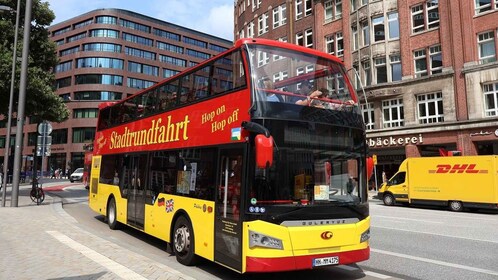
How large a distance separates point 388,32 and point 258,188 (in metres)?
30.0

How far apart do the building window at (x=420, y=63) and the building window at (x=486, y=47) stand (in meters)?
3.73

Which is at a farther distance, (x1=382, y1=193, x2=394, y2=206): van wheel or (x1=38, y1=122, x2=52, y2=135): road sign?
(x1=382, y1=193, x2=394, y2=206): van wheel

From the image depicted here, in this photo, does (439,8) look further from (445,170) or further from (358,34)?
(445,170)

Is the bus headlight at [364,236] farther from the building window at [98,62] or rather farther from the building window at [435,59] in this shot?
the building window at [98,62]

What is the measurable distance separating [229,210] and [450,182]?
16787 millimetres

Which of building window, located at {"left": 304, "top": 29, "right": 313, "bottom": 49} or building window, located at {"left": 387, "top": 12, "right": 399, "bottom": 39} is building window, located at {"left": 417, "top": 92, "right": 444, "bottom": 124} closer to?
building window, located at {"left": 387, "top": 12, "right": 399, "bottom": 39}

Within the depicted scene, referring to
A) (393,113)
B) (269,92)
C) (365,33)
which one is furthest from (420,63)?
(269,92)

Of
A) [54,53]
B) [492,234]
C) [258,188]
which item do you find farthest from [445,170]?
[54,53]

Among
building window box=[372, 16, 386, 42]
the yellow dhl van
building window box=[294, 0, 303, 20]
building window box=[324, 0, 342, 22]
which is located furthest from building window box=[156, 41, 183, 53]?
the yellow dhl van

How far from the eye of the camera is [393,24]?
3216 cm

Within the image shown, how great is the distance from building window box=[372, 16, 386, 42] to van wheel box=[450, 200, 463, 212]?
16811 millimetres

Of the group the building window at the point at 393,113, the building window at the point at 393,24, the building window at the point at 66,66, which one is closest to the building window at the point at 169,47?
the building window at the point at 66,66

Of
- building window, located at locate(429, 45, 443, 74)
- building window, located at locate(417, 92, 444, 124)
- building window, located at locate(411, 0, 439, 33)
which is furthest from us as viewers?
building window, located at locate(411, 0, 439, 33)

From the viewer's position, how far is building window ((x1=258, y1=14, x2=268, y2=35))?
147 ft
